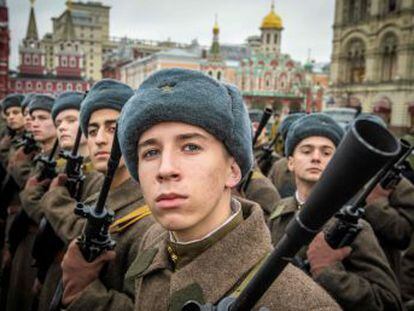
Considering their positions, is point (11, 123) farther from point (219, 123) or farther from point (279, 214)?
point (219, 123)

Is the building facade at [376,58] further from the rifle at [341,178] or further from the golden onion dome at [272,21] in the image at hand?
the rifle at [341,178]

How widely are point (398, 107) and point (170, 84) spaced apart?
112 feet

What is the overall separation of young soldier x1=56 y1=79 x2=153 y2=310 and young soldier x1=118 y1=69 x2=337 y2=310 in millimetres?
374

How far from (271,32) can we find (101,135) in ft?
199

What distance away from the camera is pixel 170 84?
1747 millimetres

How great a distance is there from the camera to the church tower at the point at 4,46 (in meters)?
43.9

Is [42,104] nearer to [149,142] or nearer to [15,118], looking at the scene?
[15,118]

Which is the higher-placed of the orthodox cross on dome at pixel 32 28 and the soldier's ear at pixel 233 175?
the orthodox cross on dome at pixel 32 28

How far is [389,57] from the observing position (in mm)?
33344

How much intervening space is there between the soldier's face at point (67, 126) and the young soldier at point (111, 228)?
1110 mm

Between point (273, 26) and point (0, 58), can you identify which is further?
point (273, 26)

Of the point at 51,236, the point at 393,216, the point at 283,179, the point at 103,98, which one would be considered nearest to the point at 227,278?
the point at 103,98

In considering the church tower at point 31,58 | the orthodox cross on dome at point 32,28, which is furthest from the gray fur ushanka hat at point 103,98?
the orthodox cross on dome at point 32,28

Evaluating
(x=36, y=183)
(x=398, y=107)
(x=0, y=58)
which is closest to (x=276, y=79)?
(x=398, y=107)
